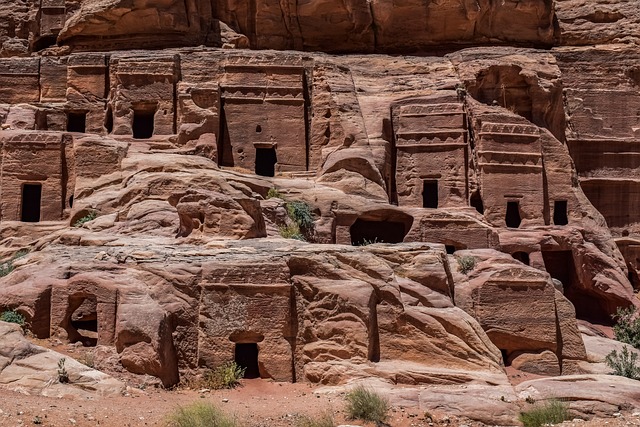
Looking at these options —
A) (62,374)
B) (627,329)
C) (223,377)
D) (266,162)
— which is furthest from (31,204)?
(627,329)

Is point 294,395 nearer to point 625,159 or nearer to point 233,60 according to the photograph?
point 233,60

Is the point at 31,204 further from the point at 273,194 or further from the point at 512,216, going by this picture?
the point at 512,216

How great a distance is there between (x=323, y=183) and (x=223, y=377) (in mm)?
10730

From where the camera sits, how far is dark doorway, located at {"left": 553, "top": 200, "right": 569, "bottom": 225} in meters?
27.9

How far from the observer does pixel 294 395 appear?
13578 mm

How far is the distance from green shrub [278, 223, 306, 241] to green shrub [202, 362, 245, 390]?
5.35 m

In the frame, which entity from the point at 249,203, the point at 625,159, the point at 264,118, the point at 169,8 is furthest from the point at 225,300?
the point at 625,159

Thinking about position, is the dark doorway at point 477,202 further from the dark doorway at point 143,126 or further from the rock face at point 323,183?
the dark doorway at point 143,126

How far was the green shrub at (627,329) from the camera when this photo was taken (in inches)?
901

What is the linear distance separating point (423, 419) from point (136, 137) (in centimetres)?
1924

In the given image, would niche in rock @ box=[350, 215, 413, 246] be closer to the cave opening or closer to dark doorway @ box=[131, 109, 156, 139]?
dark doorway @ box=[131, 109, 156, 139]

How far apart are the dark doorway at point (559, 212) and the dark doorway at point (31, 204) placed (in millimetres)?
17964

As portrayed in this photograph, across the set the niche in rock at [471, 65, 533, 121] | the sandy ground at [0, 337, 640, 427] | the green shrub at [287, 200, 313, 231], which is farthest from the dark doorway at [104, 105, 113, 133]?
the sandy ground at [0, 337, 640, 427]

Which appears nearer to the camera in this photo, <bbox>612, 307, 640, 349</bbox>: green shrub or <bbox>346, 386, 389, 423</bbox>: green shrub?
<bbox>346, 386, 389, 423</bbox>: green shrub
